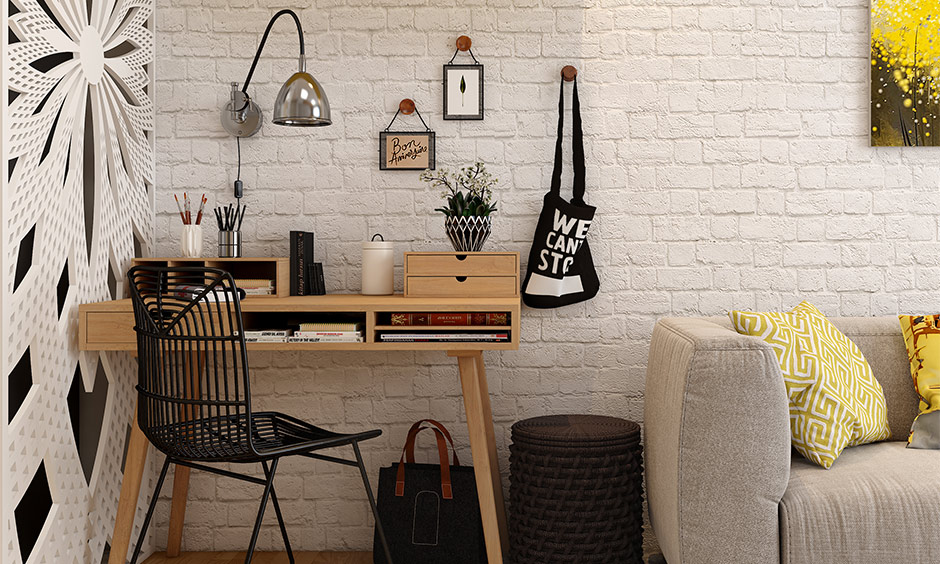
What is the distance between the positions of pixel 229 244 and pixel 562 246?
1.11 metres

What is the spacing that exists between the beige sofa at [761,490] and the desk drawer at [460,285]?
675 millimetres

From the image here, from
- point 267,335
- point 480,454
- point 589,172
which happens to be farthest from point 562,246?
point 267,335

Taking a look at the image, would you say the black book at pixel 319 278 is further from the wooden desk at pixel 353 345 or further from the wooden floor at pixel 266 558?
the wooden floor at pixel 266 558

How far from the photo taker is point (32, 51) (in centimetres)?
192

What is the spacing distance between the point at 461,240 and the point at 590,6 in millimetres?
946

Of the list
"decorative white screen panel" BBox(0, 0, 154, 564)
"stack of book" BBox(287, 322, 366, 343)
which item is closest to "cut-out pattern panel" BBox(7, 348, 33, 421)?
"decorative white screen panel" BBox(0, 0, 154, 564)

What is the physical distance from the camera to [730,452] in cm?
180

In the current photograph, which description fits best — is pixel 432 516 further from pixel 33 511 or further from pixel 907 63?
pixel 907 63

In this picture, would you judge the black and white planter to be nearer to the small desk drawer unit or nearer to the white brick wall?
the small desk drawer unit

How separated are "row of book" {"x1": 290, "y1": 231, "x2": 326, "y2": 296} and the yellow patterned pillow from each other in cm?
132

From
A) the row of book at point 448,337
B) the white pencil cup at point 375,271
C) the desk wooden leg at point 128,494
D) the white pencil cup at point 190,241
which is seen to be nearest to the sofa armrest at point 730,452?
the row of book at point 448,337

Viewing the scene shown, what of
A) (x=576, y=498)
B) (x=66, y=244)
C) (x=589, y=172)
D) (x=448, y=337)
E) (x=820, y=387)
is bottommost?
(x=576, y=498)

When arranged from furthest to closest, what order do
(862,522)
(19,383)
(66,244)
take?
1. (66,244)
2. (19,383)
3. (862,522)

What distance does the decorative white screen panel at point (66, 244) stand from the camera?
72.9 inches
